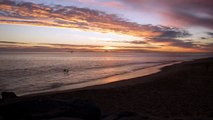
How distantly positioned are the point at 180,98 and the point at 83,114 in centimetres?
844

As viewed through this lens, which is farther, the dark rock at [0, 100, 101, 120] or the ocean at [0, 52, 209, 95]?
the ocean at [0, 52, 209, 95]

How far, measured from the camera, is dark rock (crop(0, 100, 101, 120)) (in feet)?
24.5

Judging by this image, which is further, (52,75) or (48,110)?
(52,75)

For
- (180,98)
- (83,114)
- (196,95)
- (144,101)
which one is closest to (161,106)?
(144,101)

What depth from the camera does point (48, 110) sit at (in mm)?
7676

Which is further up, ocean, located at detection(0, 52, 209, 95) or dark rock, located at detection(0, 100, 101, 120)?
dark rock, located at detection(0, 100, 101, 120)

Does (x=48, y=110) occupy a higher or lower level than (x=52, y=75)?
higher

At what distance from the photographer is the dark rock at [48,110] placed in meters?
7.48

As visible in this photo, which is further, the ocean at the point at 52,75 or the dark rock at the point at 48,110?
the ocean at the point at 52,75

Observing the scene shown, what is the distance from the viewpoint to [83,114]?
7.92 metres

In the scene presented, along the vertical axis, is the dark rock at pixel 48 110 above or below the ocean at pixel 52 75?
above

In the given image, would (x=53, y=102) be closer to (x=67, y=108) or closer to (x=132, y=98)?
(x=67, y=108)

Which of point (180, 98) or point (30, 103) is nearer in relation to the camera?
point (30, 103)

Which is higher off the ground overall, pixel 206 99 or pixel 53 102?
pixel 53 102
